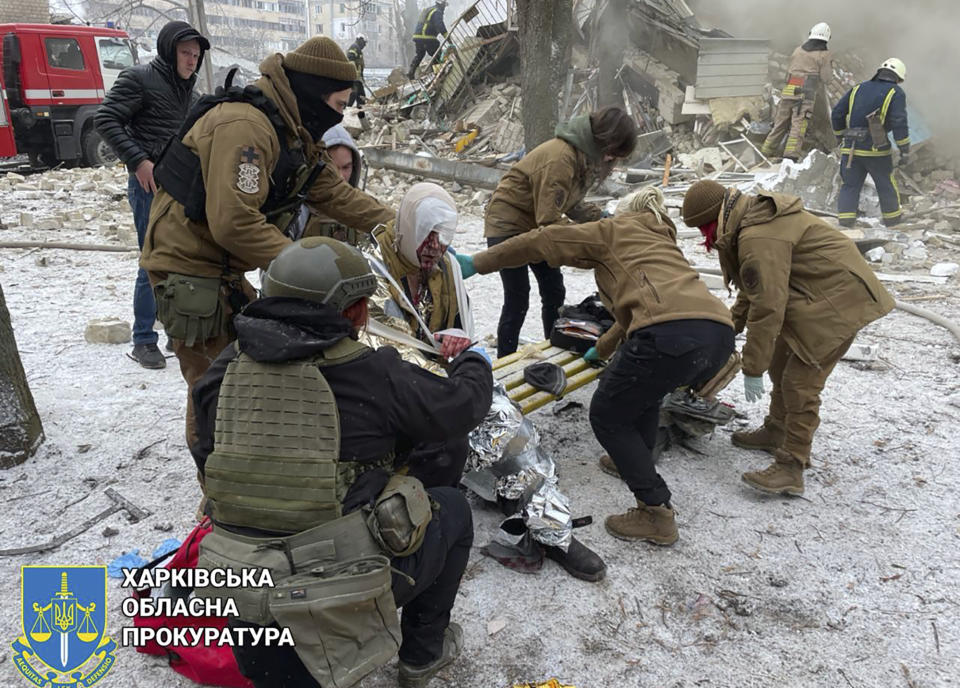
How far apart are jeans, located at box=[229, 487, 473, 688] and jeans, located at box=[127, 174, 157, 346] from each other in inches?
121

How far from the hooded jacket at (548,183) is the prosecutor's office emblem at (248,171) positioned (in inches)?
71.1

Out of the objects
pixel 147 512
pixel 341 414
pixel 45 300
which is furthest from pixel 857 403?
pixel 45 300

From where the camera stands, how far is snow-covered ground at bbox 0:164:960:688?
2355 millimetres

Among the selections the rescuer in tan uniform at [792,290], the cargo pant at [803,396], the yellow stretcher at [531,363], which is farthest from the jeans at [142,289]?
the cargo pant at [803,396]

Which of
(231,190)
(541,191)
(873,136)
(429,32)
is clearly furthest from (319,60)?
(429,32)

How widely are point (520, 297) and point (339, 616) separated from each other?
114 inches

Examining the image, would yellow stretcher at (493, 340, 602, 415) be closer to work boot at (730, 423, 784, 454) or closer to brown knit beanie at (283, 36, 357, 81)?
work boot at (730, 423, 784, 454)

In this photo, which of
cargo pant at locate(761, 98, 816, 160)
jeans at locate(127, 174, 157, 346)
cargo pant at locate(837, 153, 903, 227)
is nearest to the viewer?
jeans at locate(127, 174, 157, 346)

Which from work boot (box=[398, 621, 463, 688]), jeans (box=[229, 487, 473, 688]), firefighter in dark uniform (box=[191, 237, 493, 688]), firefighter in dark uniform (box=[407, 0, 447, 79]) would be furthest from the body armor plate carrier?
firefighter in dark uniform (box=[407, 0, 447, 79])

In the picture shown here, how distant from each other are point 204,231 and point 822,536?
3050 mm

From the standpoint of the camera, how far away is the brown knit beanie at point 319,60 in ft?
9.04

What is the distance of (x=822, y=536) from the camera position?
3068mm

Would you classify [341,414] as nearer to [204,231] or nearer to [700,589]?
[204,231]

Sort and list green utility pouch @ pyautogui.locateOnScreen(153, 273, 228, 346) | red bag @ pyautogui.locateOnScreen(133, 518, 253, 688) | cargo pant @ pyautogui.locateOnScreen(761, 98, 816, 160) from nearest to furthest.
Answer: red bag @ pyautogui.locateOnScreen(133, 518, 253, 688), green utility pouch @ pyautogui.locateOnScreen(153, 273, 228, 346), cargo pant @ pyautogui.locateOnScreen(761, 98, 816, 160)
